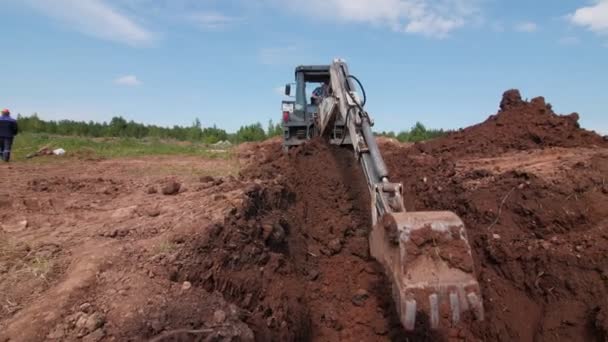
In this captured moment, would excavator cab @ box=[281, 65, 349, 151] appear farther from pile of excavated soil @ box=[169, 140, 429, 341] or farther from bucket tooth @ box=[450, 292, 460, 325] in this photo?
bucket tooth @ box=[450, 292, 460, 325]

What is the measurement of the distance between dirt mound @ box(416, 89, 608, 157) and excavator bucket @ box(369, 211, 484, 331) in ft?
19.0

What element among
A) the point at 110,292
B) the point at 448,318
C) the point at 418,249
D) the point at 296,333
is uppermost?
the point at 418,249

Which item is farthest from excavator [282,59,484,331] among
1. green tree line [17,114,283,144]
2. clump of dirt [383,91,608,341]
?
green tree line [17,114,283,144]

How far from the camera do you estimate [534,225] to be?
15.8 ft

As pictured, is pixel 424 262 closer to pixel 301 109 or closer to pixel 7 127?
pixel 301 109

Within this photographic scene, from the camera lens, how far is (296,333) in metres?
3.78

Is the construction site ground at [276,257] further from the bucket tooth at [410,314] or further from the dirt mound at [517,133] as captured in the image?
the dirt mound at [517,133]

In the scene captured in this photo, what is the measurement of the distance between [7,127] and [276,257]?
1034 centimetres

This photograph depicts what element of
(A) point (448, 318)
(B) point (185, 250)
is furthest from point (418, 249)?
(B) point (185, 250)

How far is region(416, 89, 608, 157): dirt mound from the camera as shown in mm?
8203

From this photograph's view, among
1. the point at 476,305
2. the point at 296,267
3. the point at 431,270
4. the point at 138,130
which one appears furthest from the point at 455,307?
the point at 138,130

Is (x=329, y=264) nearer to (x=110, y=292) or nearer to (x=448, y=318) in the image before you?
(x=448, y=318)

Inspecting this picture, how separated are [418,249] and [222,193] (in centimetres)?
261

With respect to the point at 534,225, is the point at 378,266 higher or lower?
lower
